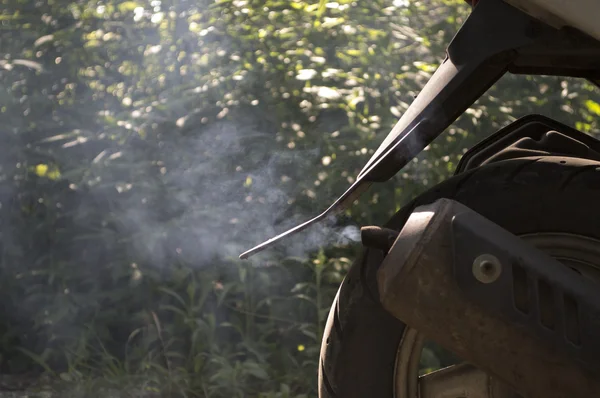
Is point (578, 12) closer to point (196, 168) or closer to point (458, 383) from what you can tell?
point (458, 383)

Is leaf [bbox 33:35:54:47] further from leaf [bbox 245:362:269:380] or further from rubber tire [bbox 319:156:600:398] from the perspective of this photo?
rubber tire [bbox 319:156:600:398]

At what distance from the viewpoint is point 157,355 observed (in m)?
4.14

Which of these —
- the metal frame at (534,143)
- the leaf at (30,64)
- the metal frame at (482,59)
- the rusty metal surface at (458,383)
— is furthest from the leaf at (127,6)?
the rusty metal surface at (458,383)

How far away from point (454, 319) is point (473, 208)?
0.25 meters

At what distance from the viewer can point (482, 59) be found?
2107mm

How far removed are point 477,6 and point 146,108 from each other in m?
2.37

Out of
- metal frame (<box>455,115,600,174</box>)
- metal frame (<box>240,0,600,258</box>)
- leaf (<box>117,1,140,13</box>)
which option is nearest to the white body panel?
metal frame (<box>240,0,600,258</box>)

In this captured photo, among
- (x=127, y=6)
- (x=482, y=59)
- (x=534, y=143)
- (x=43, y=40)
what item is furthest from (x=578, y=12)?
(x=43, y=40)

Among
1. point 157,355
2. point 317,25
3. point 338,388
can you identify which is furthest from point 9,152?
point 338,388

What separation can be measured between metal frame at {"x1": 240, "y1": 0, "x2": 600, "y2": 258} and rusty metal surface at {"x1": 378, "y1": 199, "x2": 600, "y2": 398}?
8.3 inches

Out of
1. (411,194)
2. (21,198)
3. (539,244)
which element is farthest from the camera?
(21,198)

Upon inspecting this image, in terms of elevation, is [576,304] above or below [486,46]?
below

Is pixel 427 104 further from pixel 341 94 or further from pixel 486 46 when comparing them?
pixel 341 94

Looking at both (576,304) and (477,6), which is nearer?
(576,304)
